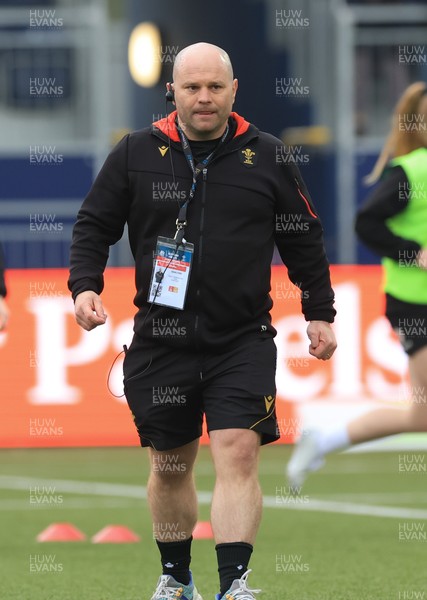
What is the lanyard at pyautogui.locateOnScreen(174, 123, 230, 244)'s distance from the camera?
20.8 ft

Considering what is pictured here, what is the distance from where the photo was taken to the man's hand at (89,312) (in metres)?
6.32

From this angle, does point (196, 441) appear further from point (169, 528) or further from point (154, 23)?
point (154, 23)

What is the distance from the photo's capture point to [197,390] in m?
6.44

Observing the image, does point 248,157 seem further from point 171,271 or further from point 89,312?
point 89,312

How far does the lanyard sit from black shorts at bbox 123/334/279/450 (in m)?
0.45

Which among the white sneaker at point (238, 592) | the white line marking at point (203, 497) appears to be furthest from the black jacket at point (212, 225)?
the white line marking at point (203, 497)

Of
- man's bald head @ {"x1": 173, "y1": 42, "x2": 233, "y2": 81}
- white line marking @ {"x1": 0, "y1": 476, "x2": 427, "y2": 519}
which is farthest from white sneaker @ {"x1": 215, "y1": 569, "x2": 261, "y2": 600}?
white line marking @ {"x1": 0, "y1": 476, "x2": 427, "y2": 519}

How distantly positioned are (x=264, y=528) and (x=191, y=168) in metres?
3.55

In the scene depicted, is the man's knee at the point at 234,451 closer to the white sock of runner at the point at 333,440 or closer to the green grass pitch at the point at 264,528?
the green grass pitch at the point at 264,528

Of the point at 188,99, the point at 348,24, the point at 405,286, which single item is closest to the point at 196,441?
the point at 188,99

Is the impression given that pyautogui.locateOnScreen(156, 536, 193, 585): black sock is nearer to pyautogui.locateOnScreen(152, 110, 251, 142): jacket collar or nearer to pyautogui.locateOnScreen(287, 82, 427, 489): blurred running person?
pyautogui.locateOnScreen(152, 110, 251, 142): jacket collar

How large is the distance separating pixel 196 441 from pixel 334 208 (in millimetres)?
12549

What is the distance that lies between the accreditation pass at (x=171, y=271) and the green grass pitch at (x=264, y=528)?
4.71ft

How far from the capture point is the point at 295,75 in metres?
19.5
